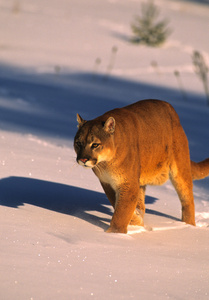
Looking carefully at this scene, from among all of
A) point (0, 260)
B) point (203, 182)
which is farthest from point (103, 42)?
point (0, 260)

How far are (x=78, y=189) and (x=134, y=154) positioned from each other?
128 centimetres

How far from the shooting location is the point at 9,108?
28.4ft

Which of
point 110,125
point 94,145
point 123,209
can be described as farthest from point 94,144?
point 123,209

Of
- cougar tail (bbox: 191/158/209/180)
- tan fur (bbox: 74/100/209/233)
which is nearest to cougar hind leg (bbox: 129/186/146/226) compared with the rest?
tan fur (bbox: 74/100/209/233)

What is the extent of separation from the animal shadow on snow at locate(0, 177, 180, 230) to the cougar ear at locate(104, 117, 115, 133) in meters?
0.78

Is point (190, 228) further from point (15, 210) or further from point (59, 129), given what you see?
point (59, 129)

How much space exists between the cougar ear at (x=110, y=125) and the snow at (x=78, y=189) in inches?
27.8

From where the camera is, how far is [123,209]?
414 cm

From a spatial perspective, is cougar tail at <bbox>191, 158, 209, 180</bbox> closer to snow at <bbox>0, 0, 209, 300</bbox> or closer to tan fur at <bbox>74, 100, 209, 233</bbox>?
tan fur at <bbox>74, 100, 209, 233</bbox>

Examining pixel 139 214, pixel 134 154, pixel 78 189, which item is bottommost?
pixel 78 189

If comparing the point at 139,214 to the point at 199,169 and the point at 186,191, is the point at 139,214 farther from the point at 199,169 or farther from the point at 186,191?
the point at 199,169

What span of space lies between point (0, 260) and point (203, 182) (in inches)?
142

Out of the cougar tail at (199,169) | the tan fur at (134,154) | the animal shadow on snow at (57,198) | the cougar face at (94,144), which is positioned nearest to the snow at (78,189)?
the animal shadow on snow at (57,198)

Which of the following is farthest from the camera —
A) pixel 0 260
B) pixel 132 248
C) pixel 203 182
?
Answer: pixel 203 182
